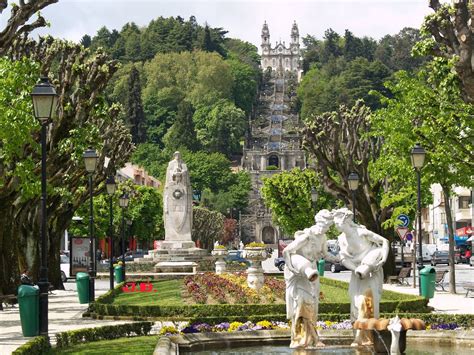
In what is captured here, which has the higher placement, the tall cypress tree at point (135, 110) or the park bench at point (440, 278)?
the tall cypress tree at point (135, 110)

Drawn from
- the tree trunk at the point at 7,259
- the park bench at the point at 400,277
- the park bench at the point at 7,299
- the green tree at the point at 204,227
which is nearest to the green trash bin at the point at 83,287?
the park bench at the point at 7,299

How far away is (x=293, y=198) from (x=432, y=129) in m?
50.8

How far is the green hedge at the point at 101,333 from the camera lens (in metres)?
18.2

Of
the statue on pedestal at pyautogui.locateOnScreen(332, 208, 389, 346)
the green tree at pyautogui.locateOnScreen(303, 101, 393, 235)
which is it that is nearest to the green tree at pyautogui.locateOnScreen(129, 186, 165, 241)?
the green tree at pyautogui.locateOnScreen(303, 101, 393, 235)

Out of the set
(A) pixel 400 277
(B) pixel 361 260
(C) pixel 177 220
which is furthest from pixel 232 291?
(C) pixel 177 220

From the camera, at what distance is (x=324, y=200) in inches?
3191

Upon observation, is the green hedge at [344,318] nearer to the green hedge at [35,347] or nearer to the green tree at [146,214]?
the green hedge at [35,347]

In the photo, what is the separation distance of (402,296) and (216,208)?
5155 inches

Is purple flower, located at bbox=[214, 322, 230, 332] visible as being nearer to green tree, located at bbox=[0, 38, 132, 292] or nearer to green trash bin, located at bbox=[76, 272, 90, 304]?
green tree, located at bbox=[0, 38, 132, 292]

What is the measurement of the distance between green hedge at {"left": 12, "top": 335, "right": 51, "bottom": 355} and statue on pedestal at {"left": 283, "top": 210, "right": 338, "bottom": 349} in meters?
3.79

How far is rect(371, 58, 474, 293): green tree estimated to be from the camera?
28.8 meters

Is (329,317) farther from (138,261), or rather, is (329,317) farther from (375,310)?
(138,261)

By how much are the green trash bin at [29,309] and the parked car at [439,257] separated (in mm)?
50555

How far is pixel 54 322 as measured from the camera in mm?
24500
